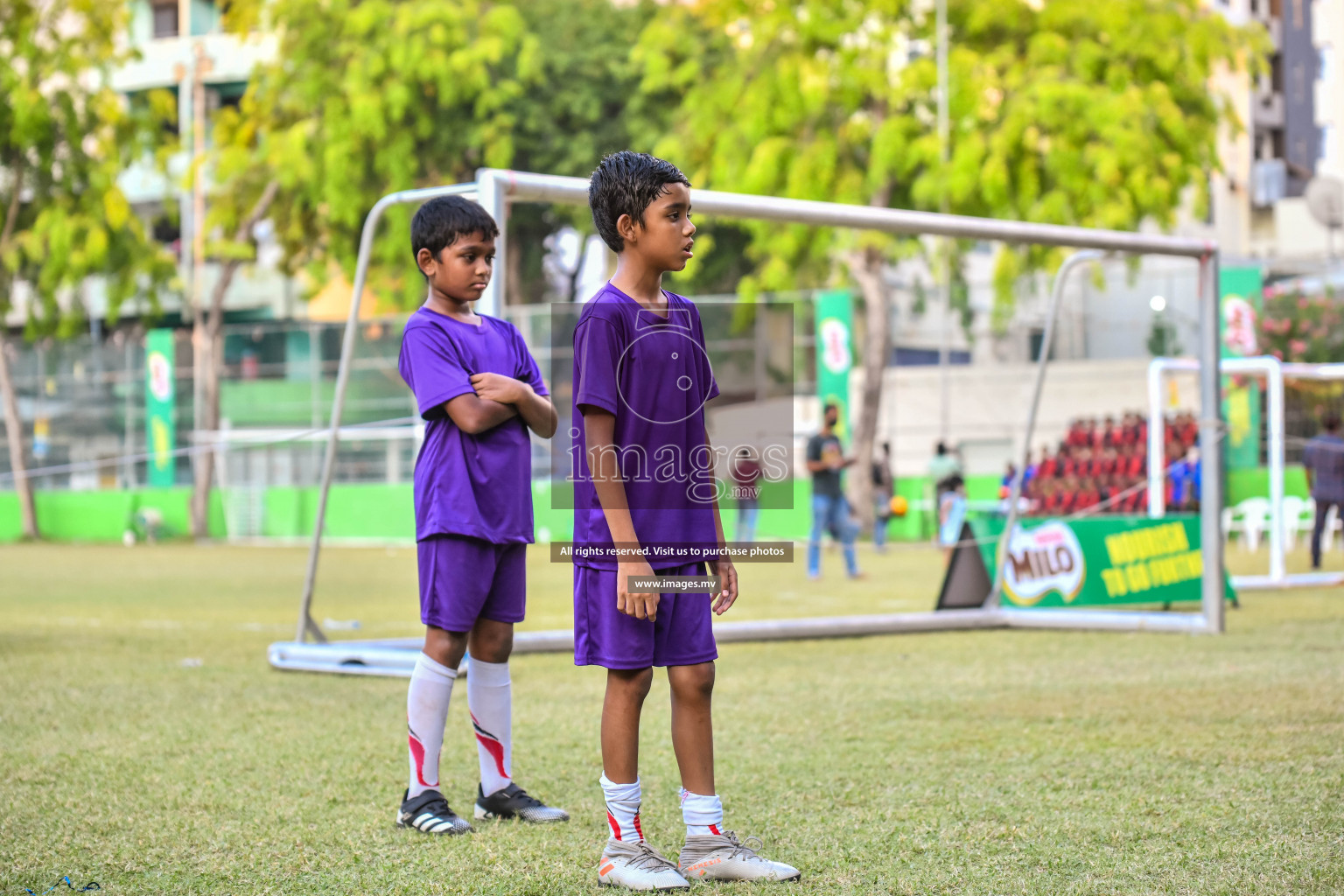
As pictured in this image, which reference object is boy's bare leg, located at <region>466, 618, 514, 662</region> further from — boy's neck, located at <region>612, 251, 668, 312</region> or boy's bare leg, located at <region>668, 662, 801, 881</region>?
boy's neck, located at <region>612, 251, 668, 312</region>

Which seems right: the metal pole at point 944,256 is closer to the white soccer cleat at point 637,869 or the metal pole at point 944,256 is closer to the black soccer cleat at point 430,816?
the black soccer cleat at point 430,816

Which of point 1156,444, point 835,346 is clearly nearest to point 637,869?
point 1156,444

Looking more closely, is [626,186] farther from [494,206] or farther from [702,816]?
[494,206]

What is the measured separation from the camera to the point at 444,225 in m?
3.78

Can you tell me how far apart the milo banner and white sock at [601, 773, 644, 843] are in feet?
20.8

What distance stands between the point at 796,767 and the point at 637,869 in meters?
1.50

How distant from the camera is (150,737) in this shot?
16.4 feet

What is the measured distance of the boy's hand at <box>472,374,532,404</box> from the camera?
144 inches

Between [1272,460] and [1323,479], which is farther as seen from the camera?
[1323,479]

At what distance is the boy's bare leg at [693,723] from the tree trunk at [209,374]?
2326cm

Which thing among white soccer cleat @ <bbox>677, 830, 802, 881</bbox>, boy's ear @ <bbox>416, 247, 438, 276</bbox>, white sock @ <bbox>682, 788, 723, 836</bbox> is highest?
boy's ear @ <bbox>416, 247, 438, 276</bbox>

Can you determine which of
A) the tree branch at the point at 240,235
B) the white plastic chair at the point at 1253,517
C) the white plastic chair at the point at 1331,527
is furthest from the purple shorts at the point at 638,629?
the tree branch at the point at 240,235

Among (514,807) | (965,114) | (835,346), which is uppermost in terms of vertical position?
(965,114)

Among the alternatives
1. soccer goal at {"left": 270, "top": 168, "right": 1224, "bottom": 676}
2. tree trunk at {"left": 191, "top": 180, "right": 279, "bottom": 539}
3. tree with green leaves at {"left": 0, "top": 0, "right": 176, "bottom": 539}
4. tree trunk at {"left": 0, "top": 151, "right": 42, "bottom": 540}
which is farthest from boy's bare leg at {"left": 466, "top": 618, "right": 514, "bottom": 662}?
tree trunk at {"left": 0, "top": 151, "right": 42, "bottom": 540}
